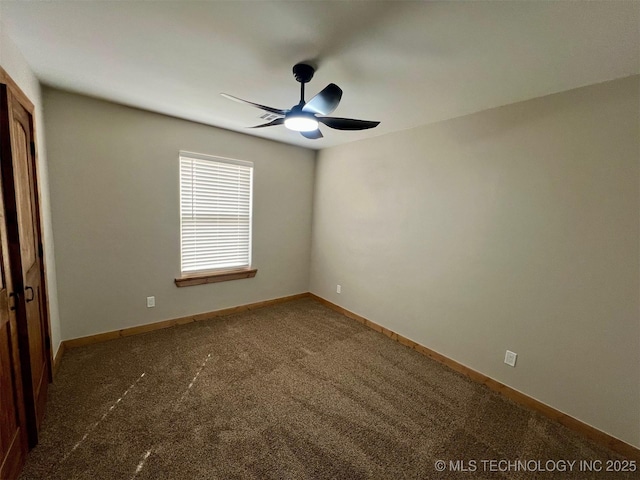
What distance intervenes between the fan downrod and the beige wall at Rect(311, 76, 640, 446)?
5.06ft

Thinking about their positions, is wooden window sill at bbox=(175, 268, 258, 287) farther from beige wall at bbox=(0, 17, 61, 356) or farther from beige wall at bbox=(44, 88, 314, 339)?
beige wall at bbox=(0, 17, 61, 356)

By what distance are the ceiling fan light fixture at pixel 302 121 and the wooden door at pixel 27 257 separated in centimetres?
145

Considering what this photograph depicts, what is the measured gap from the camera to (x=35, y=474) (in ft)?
4.57

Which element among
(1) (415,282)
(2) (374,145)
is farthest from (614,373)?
(2) (374,145)

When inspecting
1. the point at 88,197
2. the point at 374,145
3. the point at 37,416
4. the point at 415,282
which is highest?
the point at 374,145

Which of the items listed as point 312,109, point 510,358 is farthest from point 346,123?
point 510,358

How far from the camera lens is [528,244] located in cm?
212

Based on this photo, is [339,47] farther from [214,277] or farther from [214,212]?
[214,277]

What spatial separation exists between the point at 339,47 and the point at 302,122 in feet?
1.59

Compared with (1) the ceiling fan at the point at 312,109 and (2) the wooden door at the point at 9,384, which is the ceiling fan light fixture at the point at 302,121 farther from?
(2) the wooden door at the point at 9,384

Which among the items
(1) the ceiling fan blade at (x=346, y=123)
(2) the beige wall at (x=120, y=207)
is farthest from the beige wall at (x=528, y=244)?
(2) the beige wall at (x=120, y=207)

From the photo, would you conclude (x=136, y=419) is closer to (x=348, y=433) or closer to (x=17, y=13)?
(x=348, y=433)

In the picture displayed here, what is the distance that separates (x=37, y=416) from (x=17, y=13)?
2.23 meters

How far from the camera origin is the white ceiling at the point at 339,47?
1.26 m
